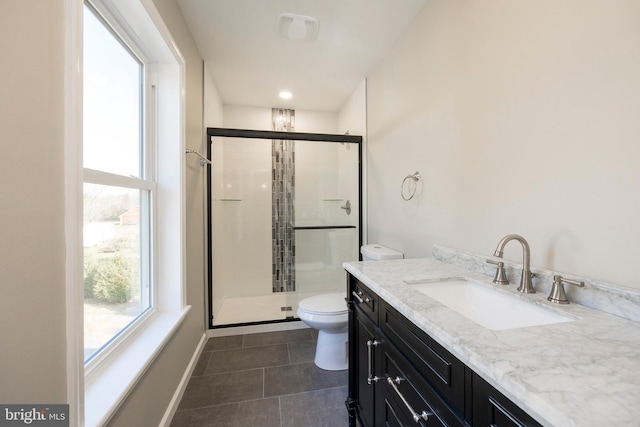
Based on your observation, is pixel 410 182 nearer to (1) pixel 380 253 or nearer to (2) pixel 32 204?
(1) pixel 380 253

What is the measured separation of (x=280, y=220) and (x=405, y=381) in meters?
2.46

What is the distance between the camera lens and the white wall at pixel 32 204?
563 millimetres

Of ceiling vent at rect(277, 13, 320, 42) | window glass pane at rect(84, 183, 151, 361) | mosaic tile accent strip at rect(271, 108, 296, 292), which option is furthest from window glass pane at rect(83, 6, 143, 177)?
mosaic tile accent strip at rect(271, 108, 296, 292)

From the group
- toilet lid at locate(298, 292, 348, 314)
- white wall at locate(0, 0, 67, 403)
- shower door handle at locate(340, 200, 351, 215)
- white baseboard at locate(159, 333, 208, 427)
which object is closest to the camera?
white wall at locate(0, 0, 67, 403)

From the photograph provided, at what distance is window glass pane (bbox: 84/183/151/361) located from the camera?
40.4 inches

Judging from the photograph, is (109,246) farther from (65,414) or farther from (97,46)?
(97,46)

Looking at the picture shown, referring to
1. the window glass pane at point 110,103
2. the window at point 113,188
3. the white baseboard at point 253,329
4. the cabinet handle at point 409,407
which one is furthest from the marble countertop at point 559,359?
the white baseboard at point 253,329

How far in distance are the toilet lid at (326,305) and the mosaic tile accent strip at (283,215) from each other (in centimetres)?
93

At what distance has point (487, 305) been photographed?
1052 millimetres

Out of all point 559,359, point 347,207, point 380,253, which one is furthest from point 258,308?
point 559,359

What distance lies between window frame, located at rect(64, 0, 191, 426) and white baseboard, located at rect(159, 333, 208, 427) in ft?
1.37

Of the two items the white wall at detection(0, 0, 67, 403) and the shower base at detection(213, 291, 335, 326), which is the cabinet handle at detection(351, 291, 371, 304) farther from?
the shower base at detection(213, 291, 335, 326)

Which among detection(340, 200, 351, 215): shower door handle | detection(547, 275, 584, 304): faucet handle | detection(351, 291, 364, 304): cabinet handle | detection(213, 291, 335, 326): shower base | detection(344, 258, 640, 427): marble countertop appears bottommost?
detection(213, 291, 335, 326): shower base

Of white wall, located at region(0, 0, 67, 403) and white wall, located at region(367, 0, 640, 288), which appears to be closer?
white wall, located at region(0, 0, 67, 403)
